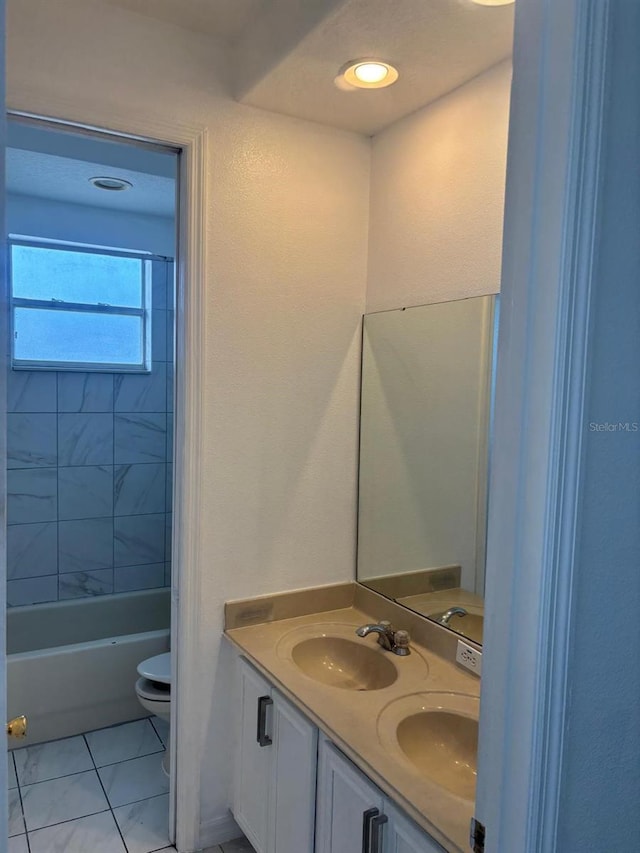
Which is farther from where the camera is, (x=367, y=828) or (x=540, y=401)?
(x=367, y=828)

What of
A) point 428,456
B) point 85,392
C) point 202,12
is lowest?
point 428,456

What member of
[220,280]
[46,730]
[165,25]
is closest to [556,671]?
[220,280]

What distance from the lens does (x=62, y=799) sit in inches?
95.0

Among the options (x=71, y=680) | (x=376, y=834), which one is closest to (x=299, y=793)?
(x=376, y=834)

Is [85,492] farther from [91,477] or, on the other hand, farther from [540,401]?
[540,401]

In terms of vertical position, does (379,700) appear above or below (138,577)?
above

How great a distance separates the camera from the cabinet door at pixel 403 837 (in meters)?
1.26

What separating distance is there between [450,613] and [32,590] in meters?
2.49

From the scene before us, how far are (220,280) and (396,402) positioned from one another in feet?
2.37

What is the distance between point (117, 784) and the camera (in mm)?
2518

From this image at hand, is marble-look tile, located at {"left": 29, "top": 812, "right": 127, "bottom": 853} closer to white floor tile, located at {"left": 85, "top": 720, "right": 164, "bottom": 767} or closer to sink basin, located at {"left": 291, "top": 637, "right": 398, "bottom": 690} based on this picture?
white floor tile, located at {"left": 85, "top": 720, "right": 164, "bottom": 767}

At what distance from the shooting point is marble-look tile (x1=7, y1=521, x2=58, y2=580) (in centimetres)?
339

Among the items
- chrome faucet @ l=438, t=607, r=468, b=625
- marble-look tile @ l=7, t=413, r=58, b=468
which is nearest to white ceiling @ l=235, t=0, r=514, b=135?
chrome faucet @ l=438, t=607, r=468, b=625

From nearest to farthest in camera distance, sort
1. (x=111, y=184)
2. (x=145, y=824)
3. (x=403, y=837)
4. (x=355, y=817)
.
→ (x=403, y=837), (x=355, y=817), (x=145, y=824), (x=111, y=184)
